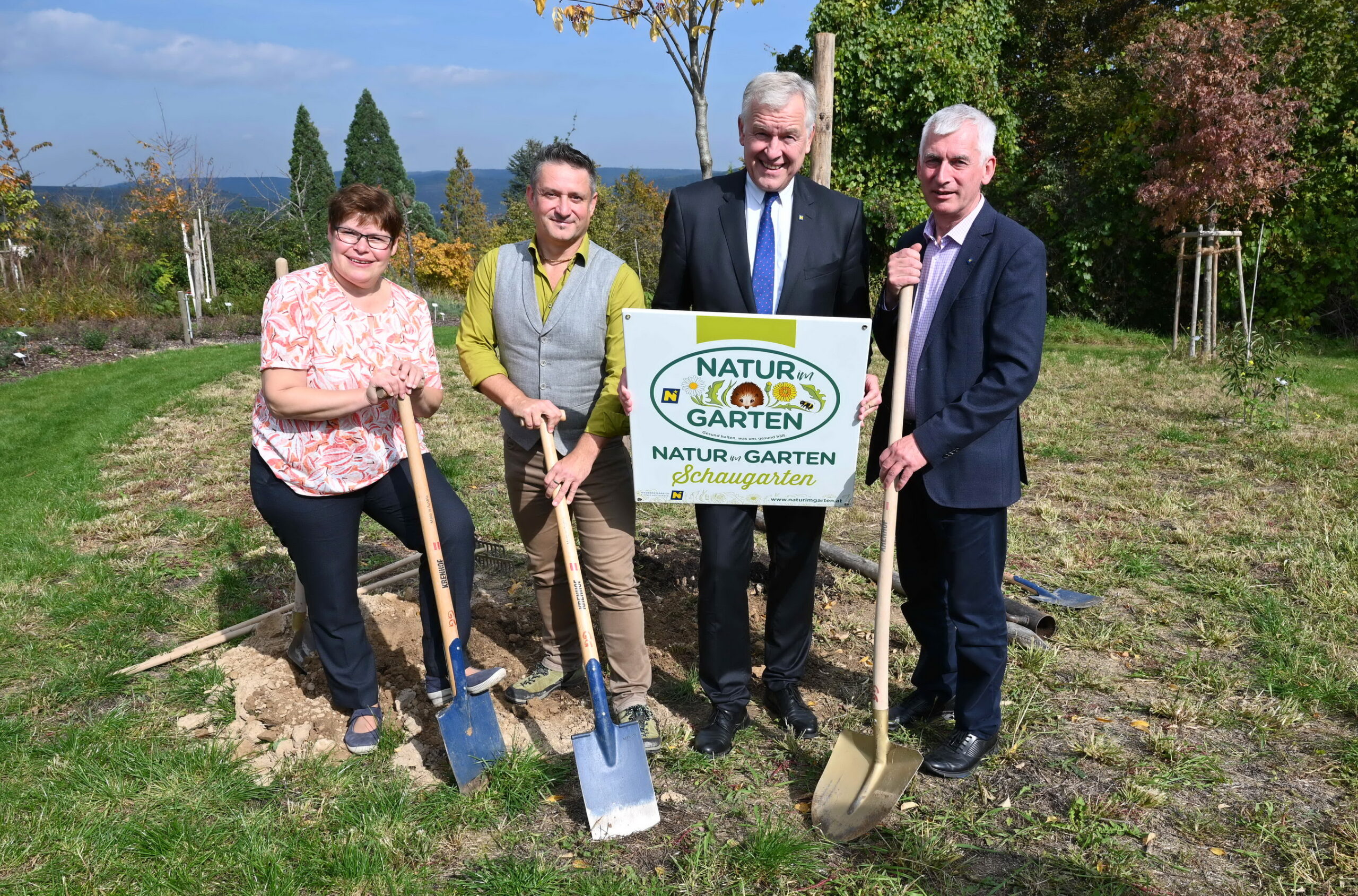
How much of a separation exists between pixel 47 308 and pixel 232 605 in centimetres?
1522

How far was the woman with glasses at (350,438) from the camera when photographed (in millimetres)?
3258

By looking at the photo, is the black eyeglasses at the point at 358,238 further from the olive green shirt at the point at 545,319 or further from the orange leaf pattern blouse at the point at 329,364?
the olive green shirt at the point at 545,319

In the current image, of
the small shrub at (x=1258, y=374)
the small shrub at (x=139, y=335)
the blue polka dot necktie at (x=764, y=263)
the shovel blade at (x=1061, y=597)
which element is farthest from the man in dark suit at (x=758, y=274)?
the small shrub at (x=139, y=335)

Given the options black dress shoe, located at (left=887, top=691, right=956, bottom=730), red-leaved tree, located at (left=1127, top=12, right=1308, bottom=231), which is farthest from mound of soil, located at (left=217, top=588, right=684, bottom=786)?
red-leaved tree, located at (left=1127, top=12, right=1308, bottom=231)

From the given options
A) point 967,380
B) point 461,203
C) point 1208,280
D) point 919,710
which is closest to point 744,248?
point 967,380

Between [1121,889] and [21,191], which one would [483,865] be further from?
[21,191]

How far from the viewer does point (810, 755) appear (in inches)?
136

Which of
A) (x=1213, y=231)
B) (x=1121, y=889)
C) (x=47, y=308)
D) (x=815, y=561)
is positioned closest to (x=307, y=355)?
(x=815, y=561)

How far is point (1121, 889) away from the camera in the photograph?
8.95ft

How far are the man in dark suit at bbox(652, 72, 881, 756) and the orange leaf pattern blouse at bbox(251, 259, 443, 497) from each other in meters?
1.01

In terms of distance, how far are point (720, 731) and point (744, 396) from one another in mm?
1299

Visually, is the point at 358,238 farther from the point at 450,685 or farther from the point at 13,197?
the point at 13,197

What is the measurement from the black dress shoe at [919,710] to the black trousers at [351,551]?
1754 mm

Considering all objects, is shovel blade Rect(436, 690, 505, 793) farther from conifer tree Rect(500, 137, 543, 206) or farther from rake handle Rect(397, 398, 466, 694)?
conifer tree Rect(500, 137, 543, 206)
